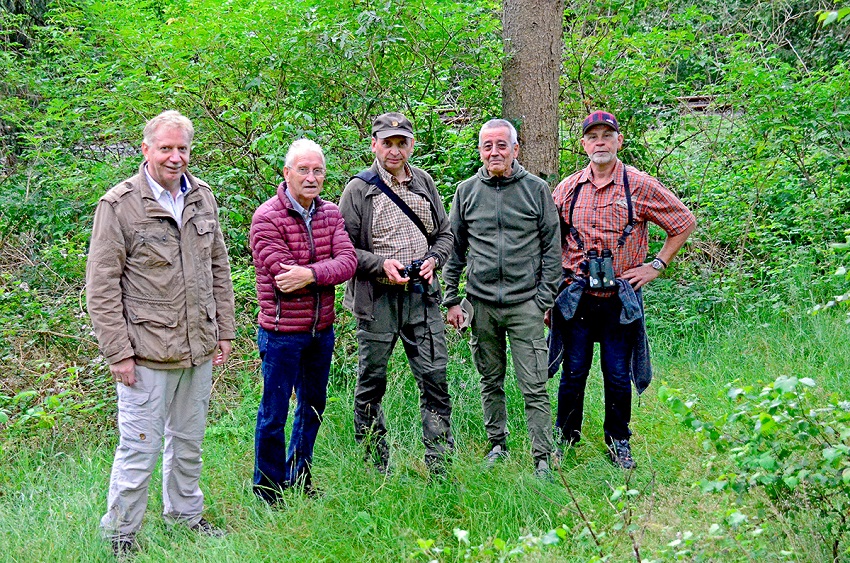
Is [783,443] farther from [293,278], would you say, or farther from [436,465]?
[293,278]

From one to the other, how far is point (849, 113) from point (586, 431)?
162 inches

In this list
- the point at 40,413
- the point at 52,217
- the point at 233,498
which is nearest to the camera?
the point at 233,498

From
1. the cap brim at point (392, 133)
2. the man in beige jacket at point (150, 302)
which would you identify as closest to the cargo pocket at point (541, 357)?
the cap brim at point (392, 133)

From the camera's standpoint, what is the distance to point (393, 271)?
171 inches

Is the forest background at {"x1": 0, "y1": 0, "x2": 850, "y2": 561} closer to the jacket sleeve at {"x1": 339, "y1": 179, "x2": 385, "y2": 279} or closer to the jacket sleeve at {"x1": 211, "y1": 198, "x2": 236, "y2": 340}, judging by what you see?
the jacket sleeve at {"x1": 211, "y1": 198, "x2": 236, "y2": 340}

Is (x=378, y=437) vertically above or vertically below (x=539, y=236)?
below

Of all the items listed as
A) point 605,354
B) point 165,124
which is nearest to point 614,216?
point 605,354

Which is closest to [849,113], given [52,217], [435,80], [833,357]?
[833,357]

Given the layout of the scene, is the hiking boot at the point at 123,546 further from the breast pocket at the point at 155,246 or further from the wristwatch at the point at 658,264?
the wristwatch at the point at 658,264

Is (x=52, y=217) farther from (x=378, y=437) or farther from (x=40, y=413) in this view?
(x=378, y=437)

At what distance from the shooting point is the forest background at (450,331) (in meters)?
3.67

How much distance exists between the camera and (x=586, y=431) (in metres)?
5.28

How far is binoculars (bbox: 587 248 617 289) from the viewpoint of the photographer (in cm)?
461

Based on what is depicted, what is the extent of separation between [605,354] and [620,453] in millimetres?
609
